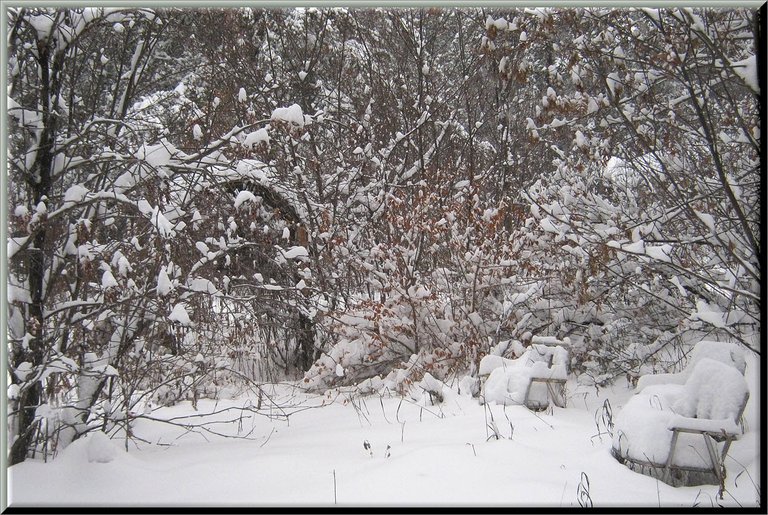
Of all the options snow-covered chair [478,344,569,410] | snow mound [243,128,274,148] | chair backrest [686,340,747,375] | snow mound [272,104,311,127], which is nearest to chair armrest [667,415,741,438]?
chair backrest [686,340,747,375]

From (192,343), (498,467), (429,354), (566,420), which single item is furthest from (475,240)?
(498,467)

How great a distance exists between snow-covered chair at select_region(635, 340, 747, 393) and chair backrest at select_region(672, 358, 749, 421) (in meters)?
0.20

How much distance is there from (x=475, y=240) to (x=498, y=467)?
13.3 ft

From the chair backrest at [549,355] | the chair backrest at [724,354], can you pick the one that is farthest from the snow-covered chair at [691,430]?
the chair backrest at [549,355]

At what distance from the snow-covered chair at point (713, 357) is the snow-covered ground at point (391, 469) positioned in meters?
0.10

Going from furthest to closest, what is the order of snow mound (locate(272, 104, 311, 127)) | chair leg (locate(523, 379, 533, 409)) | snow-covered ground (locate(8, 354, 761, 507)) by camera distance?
chair leg (locate(523, 379, 533, 409)) → snow mound (locate(272, 104, 311, 127)) → snow-covered ground (locate(8, 354, 761, 507))

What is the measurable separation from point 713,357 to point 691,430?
2.25ft

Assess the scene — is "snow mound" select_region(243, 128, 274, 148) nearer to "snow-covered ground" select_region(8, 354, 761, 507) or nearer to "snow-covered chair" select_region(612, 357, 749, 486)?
"snow-covered ground" select_region(8, 354, 761, 507)

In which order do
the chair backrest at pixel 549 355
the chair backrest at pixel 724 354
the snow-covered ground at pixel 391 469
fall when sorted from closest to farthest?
the snow-covered ground at pixel 391 469 < the chair backrest at pixel 724 354 < the chair backrest at pixel 549 355

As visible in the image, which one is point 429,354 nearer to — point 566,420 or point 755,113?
point 566,420

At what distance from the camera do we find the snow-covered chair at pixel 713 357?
332cm

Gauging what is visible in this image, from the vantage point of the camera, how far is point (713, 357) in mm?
3424

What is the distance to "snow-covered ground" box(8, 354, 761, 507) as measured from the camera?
280cm

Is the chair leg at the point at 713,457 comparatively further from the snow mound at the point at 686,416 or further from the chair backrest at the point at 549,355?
the chair backrest at the point at 549,355
